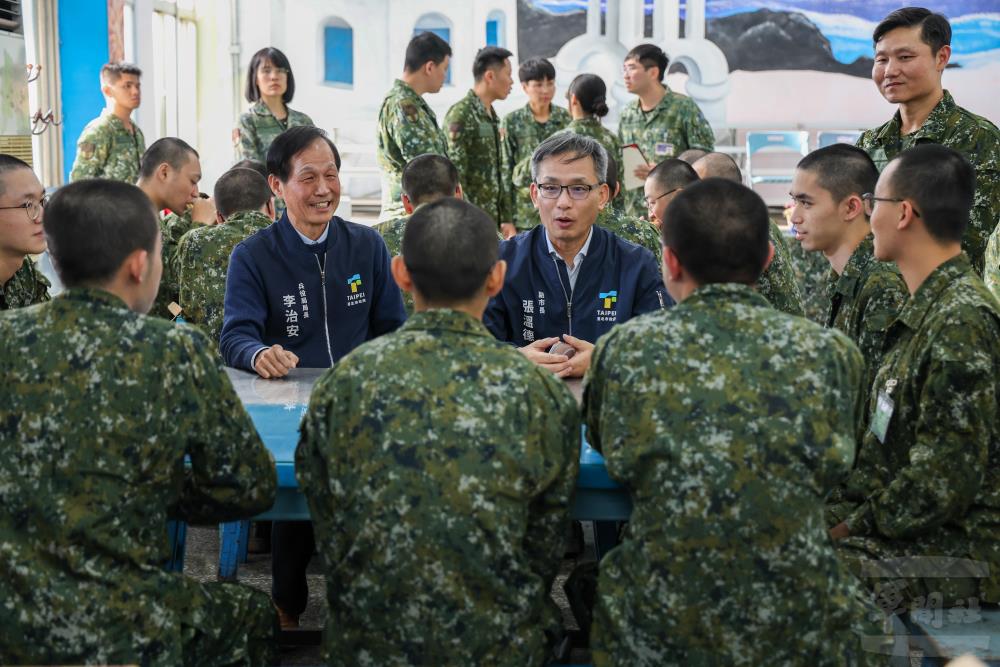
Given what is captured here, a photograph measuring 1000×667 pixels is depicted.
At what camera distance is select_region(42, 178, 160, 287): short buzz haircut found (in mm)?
2004

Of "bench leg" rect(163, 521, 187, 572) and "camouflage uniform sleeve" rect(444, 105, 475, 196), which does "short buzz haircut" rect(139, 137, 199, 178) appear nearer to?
"camouflage uniform sleeve" rect(444, 105, 475, 196)

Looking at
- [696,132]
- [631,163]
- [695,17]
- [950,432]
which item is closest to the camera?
[950,432]

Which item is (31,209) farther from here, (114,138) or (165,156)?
(114,138)

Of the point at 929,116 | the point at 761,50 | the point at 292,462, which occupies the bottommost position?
the point at 292,462

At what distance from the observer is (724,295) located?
2.01 meters

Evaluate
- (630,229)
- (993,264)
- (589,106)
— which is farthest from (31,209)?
(589,106)

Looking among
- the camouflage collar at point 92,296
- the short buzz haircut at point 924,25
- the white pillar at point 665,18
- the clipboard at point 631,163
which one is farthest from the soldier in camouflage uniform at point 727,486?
the white pillar at point 665,18

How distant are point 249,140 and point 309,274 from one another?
3945 millimetres

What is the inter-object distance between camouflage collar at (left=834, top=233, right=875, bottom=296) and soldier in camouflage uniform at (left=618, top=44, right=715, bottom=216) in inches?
154

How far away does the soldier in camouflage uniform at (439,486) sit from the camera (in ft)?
6.17

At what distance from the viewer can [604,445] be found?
6.51 feet

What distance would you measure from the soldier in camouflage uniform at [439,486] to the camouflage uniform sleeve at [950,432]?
743 mm

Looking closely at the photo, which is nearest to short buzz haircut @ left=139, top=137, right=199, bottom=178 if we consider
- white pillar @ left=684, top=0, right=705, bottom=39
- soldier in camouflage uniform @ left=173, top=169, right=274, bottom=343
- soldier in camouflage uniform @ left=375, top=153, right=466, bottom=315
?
soldier in camouflage uniform @ left=173, top=169, right=274, bottom=343

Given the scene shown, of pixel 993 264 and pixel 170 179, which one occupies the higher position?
pixel 170 179
